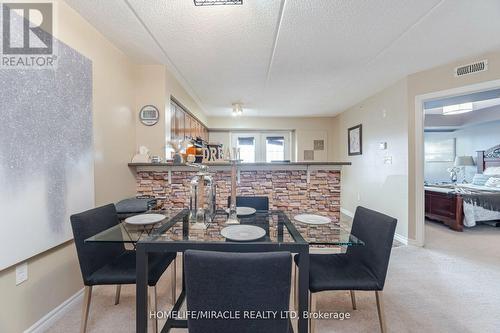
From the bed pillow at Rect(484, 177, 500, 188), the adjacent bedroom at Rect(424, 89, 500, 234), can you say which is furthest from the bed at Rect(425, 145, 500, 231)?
the bed pillow at Rect(484, 177, 500, 188)

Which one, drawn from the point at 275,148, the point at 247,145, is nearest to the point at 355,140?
the point at 275,148

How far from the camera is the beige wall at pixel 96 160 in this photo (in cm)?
149

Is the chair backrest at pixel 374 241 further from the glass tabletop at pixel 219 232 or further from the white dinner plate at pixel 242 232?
the white dinner plate at pixel 242 232

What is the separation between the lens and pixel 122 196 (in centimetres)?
262

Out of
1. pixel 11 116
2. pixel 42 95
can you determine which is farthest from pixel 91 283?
pixel 42 95

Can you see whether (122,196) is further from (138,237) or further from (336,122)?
Answer: (336,122)

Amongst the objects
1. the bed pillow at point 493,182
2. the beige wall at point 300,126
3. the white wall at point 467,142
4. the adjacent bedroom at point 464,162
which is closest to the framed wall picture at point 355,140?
the beige wall at point 300,126

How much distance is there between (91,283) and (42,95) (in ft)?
4.27

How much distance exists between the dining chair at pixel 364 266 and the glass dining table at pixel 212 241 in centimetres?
15

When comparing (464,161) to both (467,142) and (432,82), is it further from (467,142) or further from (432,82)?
(432,82)

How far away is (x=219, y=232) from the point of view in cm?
147

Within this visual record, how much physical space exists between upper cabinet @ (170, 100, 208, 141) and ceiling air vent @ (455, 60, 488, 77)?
3793 millimetres

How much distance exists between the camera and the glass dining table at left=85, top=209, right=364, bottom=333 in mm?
1277

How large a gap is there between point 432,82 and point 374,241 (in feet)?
9.22
